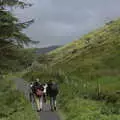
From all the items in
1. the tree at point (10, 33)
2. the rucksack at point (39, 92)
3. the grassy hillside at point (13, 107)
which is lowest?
the grassy hillside at point (13, 107)

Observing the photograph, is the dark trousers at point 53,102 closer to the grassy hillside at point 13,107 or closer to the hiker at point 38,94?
the hiker at point 38,94

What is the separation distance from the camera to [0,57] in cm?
2923

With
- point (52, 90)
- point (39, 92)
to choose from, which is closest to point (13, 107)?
point (39, 92)

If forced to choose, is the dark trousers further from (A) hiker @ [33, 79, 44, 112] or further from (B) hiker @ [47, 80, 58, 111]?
(A) hiker @ [33, 79, 44, 112]

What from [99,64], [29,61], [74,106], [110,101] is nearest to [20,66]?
[29,61]

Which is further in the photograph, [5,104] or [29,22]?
[5,104]

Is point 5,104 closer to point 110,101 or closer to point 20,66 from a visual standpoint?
point 20,66

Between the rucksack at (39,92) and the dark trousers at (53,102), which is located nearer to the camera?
the rucksack at (39,92)

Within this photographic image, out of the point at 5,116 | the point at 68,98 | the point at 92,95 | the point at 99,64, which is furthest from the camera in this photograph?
the point at 99,64

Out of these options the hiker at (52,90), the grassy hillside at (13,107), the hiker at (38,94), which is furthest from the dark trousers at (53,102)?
the grassy hillside at (13,107)

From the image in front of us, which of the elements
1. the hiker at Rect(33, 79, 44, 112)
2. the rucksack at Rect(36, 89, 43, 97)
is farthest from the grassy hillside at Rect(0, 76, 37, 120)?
the rucksack at Rect(36, 89, 43, 97)

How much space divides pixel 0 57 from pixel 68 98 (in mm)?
6738

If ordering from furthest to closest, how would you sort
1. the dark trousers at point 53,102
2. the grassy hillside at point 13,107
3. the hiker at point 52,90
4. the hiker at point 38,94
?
the dark trousers at point 53,102
the hiker at point 52,90
the hiker at point 38,94
the grassy hillside at point 13,107

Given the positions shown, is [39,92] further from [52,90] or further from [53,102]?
[53,102]
